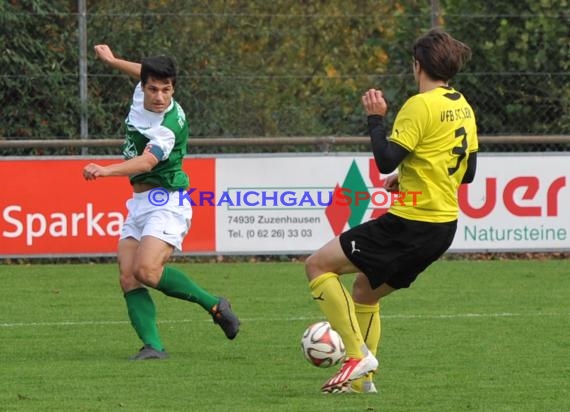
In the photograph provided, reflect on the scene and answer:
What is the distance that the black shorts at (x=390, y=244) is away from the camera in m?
7.10

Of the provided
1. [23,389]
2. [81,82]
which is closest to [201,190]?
[81,82]

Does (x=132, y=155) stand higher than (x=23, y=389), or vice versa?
Result: (x=132, y=155)

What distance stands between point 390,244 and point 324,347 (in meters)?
0.63

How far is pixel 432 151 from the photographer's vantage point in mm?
7074

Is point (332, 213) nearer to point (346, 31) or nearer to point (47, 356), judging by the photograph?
point (346, 31)

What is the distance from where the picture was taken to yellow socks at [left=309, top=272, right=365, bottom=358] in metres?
7.14

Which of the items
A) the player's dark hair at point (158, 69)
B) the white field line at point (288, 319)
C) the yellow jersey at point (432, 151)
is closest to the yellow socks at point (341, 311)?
the yellow jersey at point (432, 151)

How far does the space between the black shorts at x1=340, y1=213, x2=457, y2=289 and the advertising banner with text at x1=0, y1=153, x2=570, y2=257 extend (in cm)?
744

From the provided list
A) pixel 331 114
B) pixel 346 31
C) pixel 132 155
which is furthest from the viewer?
pixel 346 31

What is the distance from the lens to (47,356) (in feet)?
29.1

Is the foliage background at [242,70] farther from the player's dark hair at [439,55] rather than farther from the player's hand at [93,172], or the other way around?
the player's dark hair at [439,55]

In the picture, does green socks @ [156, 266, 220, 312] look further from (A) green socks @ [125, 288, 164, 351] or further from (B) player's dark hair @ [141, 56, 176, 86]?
(B) player's dark hair @ [141, 56, 176, 86]

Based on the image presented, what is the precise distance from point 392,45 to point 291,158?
9.14 feet

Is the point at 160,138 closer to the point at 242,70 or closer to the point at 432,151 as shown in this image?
the point at 432,151
